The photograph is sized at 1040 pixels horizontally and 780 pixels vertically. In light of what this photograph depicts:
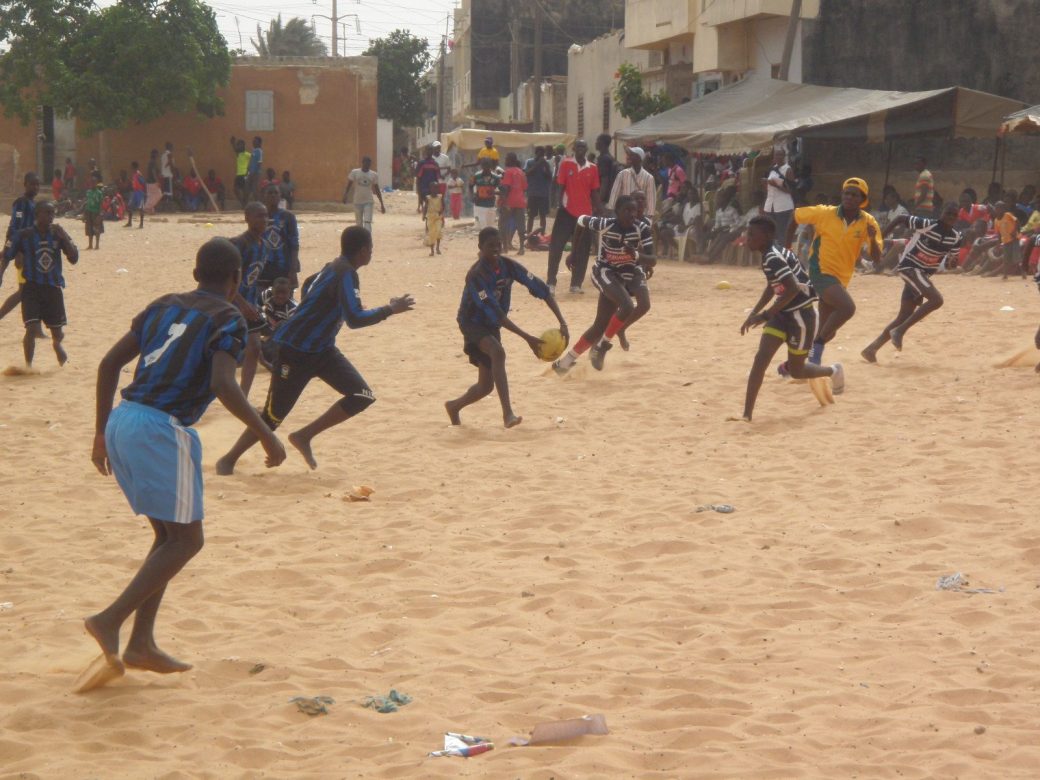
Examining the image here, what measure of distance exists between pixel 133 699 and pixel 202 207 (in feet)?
117

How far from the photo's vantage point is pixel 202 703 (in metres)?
4.37

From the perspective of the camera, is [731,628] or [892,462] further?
[892,462]

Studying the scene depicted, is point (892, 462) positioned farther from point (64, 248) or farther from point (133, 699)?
point (64, 248)

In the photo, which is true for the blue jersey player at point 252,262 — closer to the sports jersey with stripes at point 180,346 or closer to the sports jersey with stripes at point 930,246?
the sports jersey with stripes at point 180,346

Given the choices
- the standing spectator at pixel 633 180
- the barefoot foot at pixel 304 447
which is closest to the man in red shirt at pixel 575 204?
the standing spectator at pixel 633 180

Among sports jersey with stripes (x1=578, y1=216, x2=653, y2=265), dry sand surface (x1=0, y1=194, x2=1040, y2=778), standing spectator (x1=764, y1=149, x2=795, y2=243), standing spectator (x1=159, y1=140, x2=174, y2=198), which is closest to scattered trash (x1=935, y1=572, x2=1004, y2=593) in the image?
dry sand surface (x1=0, y1=194, x2=1040, y2=778)

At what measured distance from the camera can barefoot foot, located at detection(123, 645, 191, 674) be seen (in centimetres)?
453

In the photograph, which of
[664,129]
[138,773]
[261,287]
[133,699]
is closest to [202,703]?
[133,699]

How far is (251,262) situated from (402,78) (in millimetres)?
55839

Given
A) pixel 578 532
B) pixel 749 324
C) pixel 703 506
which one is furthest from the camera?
pixel 749 324

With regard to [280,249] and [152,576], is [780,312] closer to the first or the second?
[280,249]

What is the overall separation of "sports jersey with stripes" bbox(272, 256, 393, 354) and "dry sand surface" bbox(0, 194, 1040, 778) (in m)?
0.83

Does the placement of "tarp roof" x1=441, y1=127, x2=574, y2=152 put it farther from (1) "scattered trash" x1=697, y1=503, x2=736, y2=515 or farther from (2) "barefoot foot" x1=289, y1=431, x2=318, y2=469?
(1) "scattered trash" x1=697, y1=503, x2=736, y2=515

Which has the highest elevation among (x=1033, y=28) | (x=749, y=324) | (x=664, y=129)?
(x=1033, y=28)
